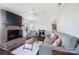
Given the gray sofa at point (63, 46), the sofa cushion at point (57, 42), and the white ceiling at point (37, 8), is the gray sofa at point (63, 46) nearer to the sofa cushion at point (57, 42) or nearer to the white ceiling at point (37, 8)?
the sofa cushion at point (57, 42)

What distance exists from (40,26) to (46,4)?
41 centimetres

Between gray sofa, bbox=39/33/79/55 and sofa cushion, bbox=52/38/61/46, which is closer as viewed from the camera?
gray sofa, bbox=39/33/79/55

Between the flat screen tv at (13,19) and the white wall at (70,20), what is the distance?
0.74 m

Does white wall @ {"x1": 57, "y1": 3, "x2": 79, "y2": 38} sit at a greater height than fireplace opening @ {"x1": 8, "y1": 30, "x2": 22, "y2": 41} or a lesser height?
greater

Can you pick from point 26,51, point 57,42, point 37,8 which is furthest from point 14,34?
point 57,42

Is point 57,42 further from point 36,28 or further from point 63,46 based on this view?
point 36,28

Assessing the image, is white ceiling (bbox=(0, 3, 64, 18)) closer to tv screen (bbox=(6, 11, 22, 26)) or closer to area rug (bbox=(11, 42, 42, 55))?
tv screen (bbox=(6, 11, 22, 26))

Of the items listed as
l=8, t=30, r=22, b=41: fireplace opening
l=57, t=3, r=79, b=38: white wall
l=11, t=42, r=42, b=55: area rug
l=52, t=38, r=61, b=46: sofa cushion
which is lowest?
l=11, t=42, r=42, b=55: area rug

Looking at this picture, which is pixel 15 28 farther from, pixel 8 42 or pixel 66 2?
pixel 66 2

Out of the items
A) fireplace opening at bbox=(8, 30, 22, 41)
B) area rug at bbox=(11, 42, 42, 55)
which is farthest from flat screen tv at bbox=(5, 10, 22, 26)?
area rug at bbox=(11, 42, 42, 55)

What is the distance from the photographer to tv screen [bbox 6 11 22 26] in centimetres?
162

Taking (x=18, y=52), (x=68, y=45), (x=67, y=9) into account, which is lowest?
(x=18, y=52)
